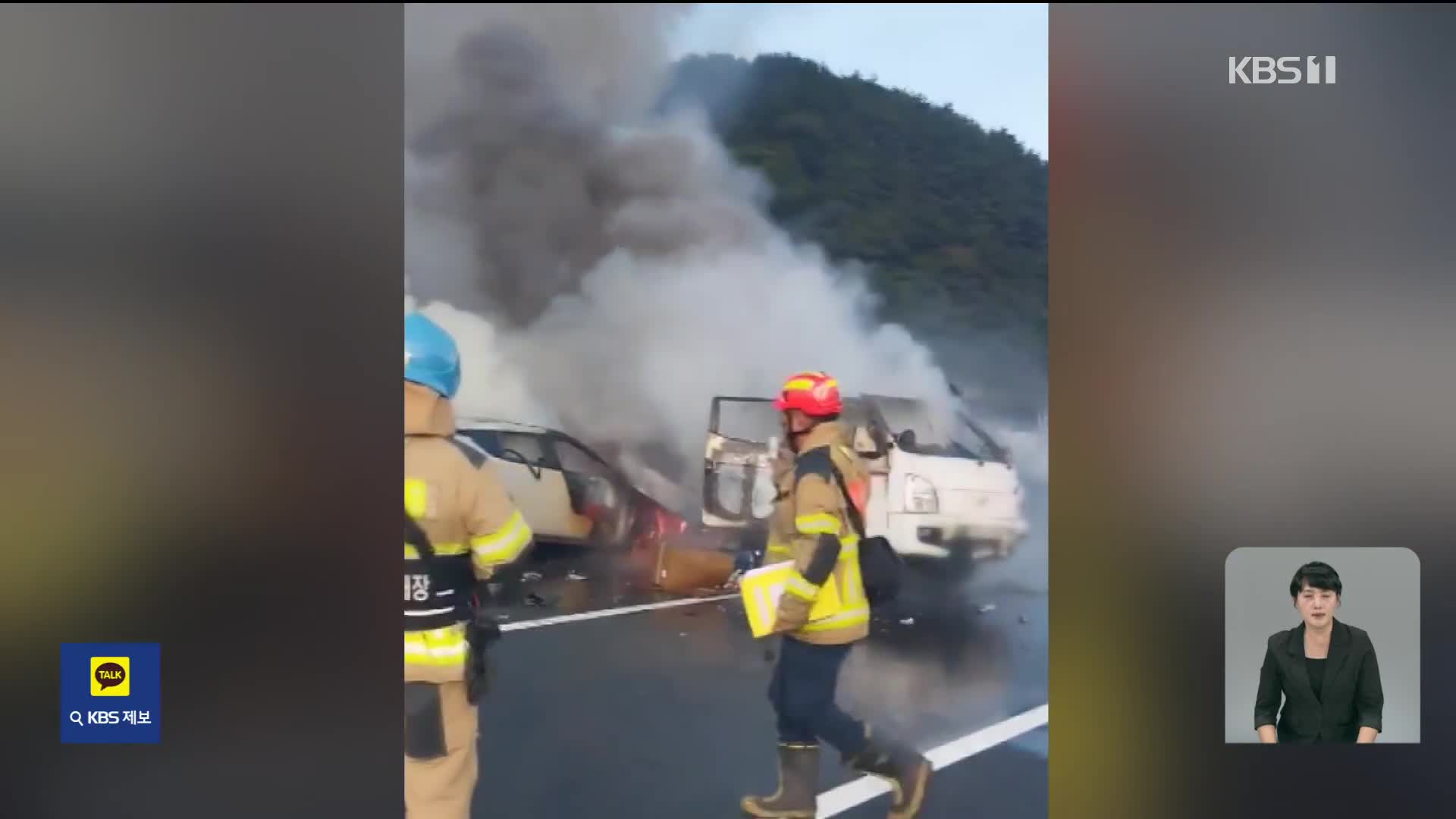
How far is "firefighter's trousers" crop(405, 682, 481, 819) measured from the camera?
107 inches

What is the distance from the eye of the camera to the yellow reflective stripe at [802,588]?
8.84ft

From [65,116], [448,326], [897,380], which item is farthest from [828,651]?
[65,116]

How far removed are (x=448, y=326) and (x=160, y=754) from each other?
1524 millimetres

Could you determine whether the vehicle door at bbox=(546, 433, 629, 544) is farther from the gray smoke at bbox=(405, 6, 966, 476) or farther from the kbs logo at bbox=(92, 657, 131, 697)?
the kbs logo at bbox=(92, 657, 131, 697)

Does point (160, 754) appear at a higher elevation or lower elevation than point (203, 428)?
lower

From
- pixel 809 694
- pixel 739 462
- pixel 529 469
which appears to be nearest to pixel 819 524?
pixel 739 462

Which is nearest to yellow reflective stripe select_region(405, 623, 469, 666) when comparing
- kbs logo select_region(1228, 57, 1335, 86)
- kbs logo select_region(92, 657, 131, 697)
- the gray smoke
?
the gray smoke

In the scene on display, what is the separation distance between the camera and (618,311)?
267cm

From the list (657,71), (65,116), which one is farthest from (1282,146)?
(65,116)

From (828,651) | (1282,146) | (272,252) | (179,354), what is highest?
(1282,146)

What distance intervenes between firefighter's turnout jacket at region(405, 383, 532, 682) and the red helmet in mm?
854

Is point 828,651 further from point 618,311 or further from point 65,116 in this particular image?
point 65,116

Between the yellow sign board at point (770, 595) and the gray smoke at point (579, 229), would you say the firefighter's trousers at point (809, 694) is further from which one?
the gray smoke at point (579, 229)

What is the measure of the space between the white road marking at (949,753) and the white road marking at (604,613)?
682 mm
